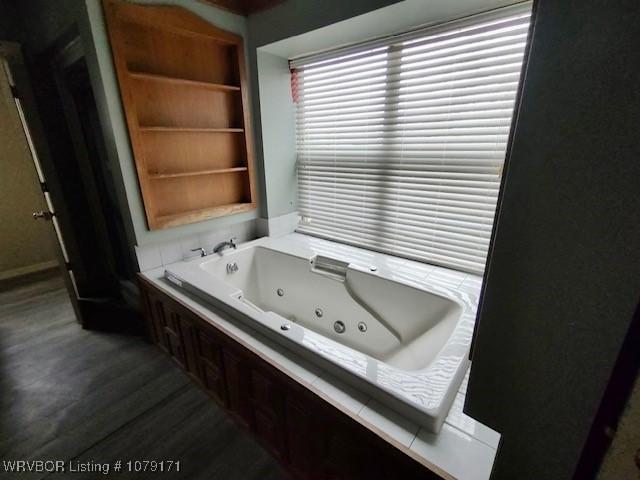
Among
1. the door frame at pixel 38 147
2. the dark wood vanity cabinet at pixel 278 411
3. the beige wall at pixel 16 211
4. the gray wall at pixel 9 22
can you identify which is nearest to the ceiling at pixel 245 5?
the door frame at pixel 38 147

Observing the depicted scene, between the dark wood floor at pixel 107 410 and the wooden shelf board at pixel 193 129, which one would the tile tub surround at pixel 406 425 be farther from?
the wooden shelf board at pixel 193 129

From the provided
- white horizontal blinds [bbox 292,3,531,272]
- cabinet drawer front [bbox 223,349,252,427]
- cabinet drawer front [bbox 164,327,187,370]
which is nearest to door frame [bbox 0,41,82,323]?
cabinet drawer front [bbox 164,327,187,370]

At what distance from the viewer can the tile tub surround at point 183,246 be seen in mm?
1824

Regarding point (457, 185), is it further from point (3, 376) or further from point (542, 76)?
point (3, 376)

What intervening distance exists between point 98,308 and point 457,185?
113 inches

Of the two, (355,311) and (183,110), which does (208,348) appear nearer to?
(355,311)

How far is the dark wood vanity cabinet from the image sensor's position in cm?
86

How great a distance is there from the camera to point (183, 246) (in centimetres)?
199

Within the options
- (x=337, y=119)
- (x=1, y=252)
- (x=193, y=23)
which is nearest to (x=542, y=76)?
(x=337, y=119)

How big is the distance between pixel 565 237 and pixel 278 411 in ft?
3.70

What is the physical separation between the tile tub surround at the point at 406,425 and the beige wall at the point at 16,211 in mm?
3037

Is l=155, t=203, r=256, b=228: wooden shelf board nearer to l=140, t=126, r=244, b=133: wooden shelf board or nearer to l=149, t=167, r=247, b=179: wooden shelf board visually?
l=149, t=167, r=247, b=179: wooden shelf board

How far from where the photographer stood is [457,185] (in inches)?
64.8

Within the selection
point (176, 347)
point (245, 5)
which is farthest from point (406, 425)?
point (245, 5)
